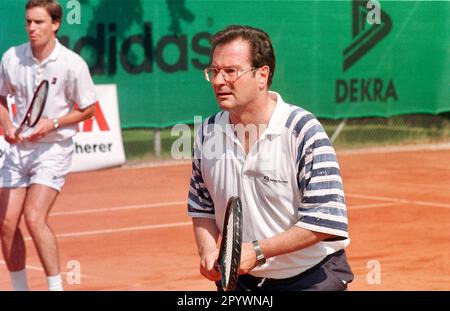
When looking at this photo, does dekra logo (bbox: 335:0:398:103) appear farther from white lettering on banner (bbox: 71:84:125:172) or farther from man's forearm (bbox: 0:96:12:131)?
man's forearm (bbox: 0:96:12:131)

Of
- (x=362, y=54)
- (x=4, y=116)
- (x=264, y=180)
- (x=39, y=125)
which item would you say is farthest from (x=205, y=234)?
(x=362, y=54)

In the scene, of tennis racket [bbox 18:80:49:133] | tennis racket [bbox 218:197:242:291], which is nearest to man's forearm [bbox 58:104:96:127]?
tennis racket [bbox 18:80:49:133]

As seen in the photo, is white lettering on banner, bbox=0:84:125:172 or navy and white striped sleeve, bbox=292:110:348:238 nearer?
navy and white striped sleeve, bbox=292:110:348:238

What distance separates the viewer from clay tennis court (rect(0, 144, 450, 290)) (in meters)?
7.98

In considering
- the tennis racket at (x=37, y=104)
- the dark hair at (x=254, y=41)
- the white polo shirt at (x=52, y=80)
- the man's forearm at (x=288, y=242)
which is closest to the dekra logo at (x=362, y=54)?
the white polo shirt at (x=52, y=80)

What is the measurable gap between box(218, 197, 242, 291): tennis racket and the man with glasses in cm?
6

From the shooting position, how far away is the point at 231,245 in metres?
3.66

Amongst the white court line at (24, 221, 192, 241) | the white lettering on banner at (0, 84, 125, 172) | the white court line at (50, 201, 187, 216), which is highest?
the white lettering on banner at (0, 84, 125, 172)

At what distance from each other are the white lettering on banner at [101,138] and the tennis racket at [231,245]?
953 cm

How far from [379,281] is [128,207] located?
4.50 m

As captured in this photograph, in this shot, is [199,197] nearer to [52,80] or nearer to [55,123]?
[55,123]

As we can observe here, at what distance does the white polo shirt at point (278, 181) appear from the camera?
149 inches

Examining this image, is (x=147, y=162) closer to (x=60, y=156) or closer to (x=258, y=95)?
(x=60, y=156)

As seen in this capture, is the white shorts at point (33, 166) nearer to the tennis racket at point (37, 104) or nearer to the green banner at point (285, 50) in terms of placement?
the tennis racket at point (37, 104)
